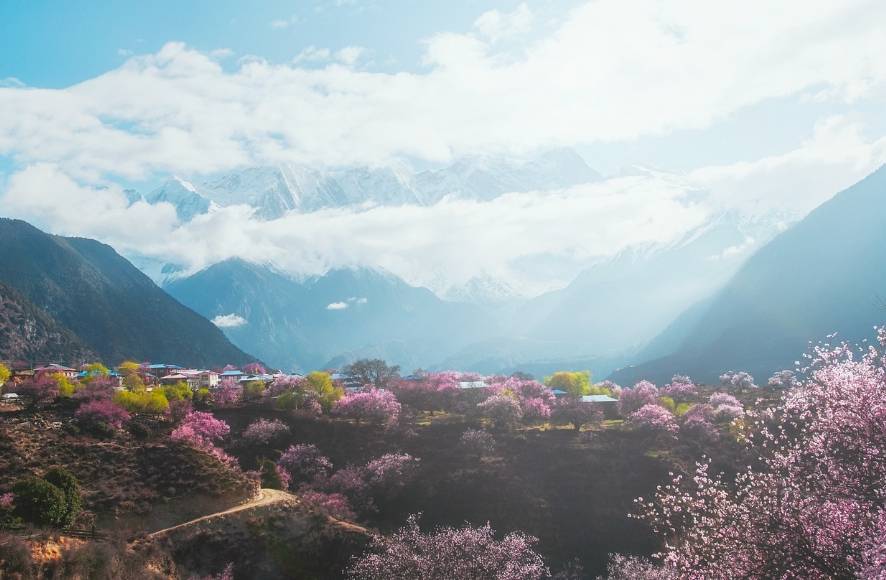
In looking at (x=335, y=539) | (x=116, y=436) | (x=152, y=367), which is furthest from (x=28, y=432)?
(x=152, y=367)

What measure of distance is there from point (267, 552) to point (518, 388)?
60.2 m

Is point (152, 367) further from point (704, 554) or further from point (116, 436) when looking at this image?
point (704, 554)

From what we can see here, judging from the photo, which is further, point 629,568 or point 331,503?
point 331,503

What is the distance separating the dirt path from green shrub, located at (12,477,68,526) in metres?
5.67

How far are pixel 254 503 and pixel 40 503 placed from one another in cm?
1452

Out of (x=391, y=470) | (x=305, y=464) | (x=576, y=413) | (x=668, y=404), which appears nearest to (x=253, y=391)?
(x=305, y=464)

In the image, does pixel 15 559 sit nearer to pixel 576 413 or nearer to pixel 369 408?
pixel 369 408

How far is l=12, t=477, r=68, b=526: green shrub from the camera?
36719 millimetres

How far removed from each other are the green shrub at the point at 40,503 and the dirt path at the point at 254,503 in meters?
5.67

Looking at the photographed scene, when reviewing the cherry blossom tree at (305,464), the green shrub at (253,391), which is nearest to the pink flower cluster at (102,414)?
the cherry blossom tree at (305,464)

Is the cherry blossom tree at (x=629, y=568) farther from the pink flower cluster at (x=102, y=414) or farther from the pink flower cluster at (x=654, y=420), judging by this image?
the pink flower cluster at (x=102, y=414)

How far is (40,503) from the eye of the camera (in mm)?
37156

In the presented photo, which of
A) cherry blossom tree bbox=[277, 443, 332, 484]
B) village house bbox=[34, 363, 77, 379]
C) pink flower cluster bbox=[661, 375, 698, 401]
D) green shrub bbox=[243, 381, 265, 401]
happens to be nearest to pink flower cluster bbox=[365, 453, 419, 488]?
cherry blossom tree bbox=[277, 443, 332, 484]

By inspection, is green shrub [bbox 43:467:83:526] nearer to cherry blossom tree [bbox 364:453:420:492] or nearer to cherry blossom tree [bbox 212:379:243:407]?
cherry blossom tree [bbox 364:453:420:492]
